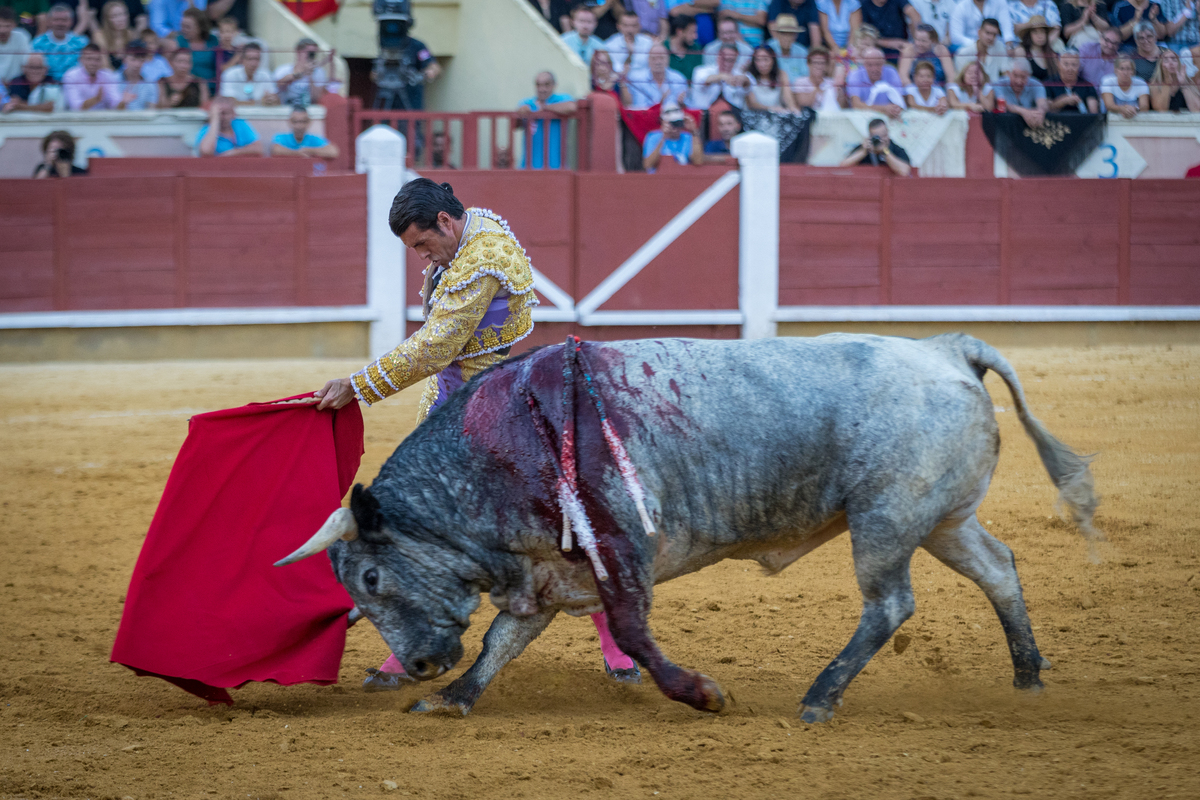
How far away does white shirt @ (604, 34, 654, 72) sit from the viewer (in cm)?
929

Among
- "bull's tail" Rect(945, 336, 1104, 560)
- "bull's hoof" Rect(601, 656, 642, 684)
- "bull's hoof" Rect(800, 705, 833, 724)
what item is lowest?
"bull's hoof" Rect(601, 656, 642, 684)

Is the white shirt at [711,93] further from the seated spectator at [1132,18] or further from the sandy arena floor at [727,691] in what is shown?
the sandy arena floor at [727,691]

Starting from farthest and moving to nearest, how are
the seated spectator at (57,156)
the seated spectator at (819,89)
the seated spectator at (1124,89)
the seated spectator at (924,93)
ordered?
the seated spectator at (1124,89) < the seated spectator at (924,93) < the seated spectator at (819,89) < the seated spectator at (57,156)

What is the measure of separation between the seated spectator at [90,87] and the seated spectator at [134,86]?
0.15 feet

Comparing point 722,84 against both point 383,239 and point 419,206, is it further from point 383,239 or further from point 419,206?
point 419,206

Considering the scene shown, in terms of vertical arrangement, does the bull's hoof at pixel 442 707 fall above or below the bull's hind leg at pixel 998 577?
below

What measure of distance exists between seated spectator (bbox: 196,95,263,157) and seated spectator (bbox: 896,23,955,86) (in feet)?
16.7

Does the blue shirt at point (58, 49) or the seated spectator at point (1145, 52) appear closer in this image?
the blue shirt at point (58, 49)

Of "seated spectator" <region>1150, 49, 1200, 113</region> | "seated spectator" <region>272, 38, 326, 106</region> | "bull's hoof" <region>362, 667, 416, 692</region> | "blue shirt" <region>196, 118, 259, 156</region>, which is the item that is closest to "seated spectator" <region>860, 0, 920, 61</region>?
"seated spectator" <region>1150, 49, 1200, 113</region>

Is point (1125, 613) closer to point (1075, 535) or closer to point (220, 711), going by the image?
point (1075, 535)

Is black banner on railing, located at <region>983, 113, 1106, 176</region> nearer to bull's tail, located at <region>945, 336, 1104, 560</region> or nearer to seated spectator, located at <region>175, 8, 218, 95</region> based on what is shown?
seated spectator, located at <region>175, 8, 218, 95</region>

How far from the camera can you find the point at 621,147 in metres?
9.11

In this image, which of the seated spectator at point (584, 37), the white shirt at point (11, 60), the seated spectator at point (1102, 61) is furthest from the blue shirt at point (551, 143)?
the seated spectator at point (1102, 61)

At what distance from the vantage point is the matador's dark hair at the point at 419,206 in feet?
9.51
